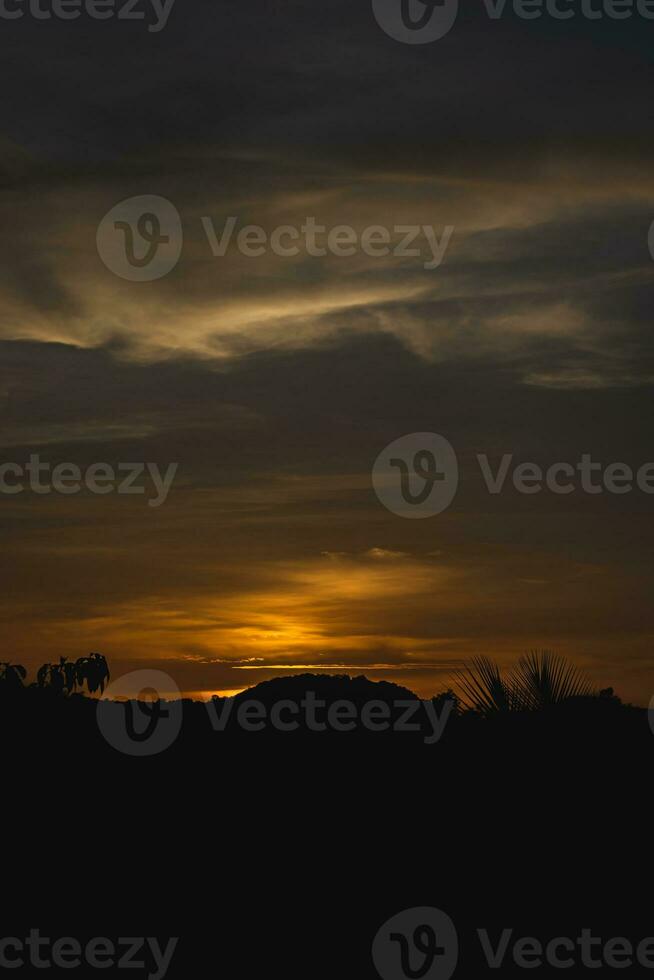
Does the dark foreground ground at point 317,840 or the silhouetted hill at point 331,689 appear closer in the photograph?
the dark foreground ground at point 317,840

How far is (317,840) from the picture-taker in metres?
13.1

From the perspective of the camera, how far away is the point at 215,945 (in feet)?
38.7

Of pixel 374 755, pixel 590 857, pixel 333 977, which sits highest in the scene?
pixel 374 755

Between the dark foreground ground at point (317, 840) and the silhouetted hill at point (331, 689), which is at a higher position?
the silhouetted hill at point (331, 689)

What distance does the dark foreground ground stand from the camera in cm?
1197

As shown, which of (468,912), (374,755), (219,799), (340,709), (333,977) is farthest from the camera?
(340,709)

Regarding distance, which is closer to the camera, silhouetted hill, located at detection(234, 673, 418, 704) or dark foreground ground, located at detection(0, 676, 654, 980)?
dark foreground ground, located at detection(0, 676, 654, 980)

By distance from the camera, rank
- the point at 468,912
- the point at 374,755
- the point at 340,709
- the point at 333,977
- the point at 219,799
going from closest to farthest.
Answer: the point at 333,977 < the point at 468,912 < the point at 219,799 < the point at 374,755 < the point at 340,709

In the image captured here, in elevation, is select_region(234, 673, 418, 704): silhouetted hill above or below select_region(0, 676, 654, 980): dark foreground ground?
above

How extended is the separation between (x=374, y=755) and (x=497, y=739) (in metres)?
1.53

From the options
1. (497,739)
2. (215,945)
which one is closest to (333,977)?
(215,945)

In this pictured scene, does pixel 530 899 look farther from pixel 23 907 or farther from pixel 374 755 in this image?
pixel 23 907

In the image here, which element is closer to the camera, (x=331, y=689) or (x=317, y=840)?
(x=317, y=840)

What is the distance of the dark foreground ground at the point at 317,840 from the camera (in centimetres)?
1197
